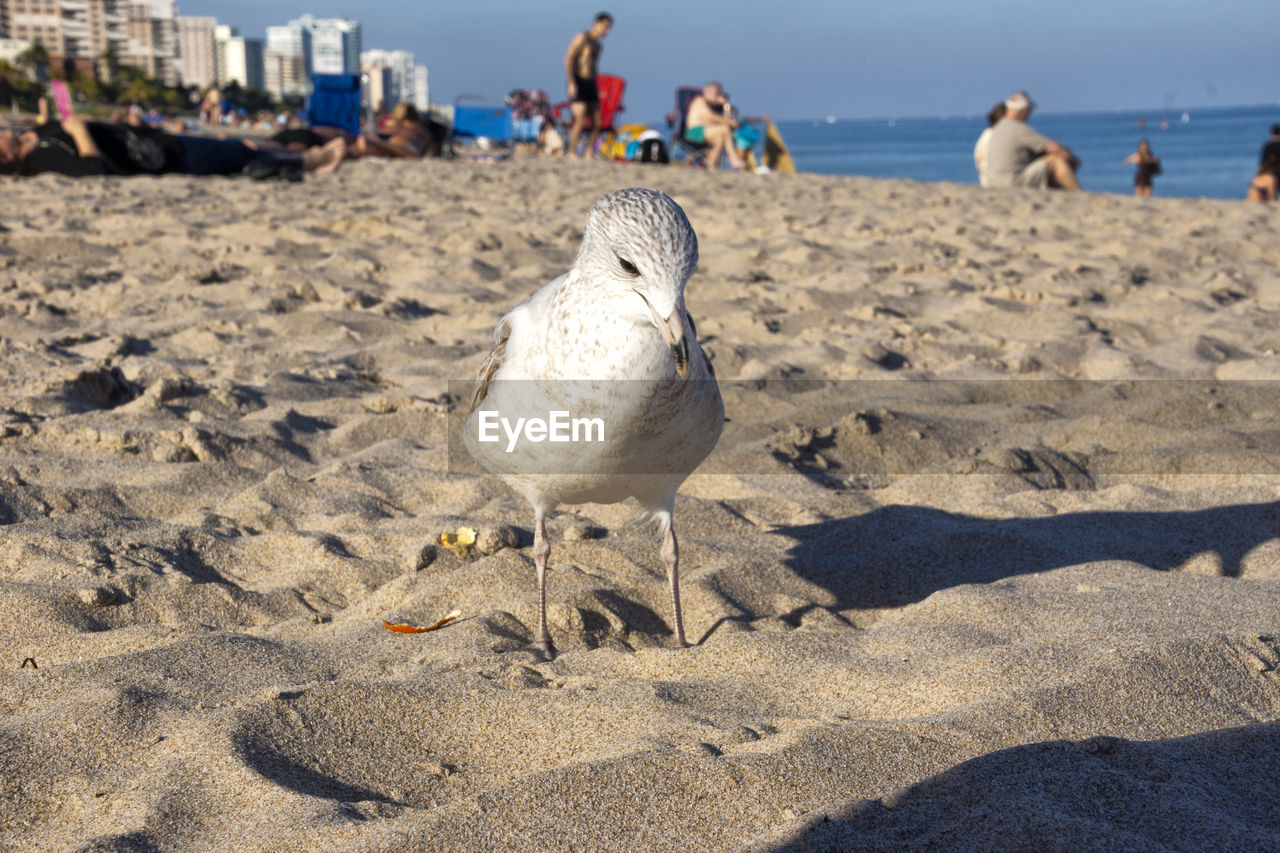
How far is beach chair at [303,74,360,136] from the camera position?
61.5ft

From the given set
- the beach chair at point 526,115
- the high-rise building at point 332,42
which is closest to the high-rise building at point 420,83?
the high-rise building at point 332,42

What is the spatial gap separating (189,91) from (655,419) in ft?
356

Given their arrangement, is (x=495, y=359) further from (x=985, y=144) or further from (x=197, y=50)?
(x=197, y=50)

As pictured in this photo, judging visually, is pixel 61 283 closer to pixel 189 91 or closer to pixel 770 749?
pixel 770 749

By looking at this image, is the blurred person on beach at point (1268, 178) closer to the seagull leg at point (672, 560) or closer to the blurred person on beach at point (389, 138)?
the blurred person on beach at point (389, 138)

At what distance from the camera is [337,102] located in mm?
19031

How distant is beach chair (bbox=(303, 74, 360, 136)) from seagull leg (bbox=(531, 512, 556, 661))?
17359 millimetres

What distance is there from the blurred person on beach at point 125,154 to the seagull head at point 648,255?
33.2 feet

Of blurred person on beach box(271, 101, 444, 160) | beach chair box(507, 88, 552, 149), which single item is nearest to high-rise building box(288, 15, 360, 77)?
beach chair box(507, 88, 552, 149)

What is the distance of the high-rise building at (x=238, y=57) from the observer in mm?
176000

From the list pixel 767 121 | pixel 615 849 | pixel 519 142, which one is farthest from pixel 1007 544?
pixel 519 142

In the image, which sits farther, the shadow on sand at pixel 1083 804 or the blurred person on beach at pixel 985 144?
the blurred person on beach at pixel 985 144

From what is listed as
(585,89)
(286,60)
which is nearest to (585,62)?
(585,89)

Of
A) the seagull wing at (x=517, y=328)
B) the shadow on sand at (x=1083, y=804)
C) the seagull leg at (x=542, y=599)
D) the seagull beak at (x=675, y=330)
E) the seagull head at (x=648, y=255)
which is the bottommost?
the seagull leg at (x=542, y=599)
